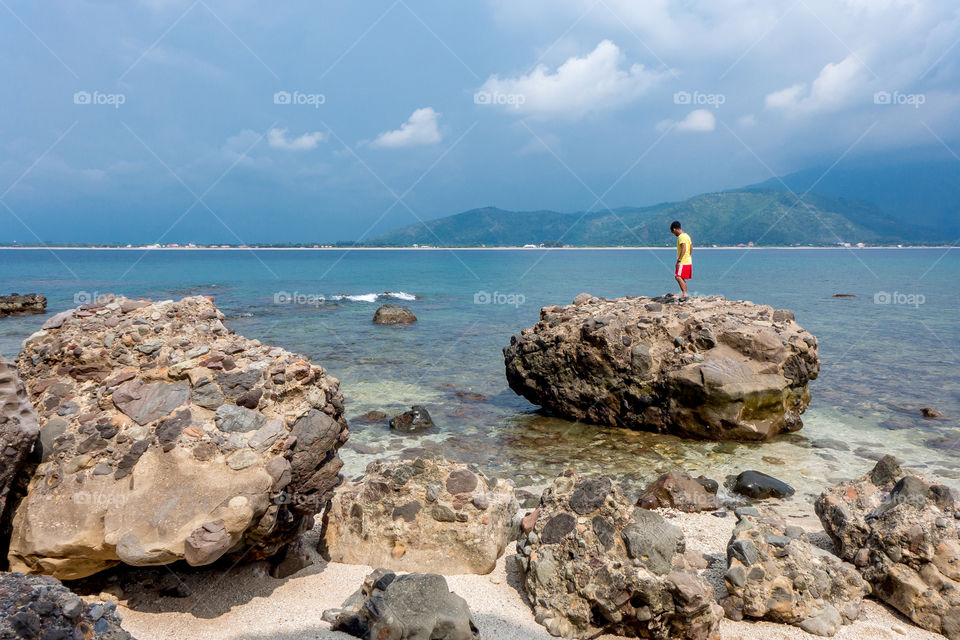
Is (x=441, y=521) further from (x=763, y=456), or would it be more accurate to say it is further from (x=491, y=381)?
(x=491, y=381)

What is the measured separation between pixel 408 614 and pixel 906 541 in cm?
500

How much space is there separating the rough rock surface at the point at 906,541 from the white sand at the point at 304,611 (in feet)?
0.67

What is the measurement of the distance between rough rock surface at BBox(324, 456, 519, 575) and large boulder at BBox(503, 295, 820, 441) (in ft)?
21.4

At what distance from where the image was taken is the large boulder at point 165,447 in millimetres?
4422

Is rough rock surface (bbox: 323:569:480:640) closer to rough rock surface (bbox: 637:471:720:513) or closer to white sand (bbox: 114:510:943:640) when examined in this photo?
white sand (bbox: 114:510:943:640)

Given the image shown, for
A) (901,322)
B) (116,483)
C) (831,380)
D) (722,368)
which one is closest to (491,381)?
(722,368)

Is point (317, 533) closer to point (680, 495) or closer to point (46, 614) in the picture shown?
point (46, 614)

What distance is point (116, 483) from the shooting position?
4652mm

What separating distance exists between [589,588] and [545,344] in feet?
29.5

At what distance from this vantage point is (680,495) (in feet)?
27.2

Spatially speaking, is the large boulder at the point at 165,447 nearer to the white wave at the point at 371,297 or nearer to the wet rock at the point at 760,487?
the wet rock at the point at 760,487

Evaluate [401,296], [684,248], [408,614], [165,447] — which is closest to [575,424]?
[684,248]

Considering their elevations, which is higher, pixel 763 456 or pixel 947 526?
pixel 947 526

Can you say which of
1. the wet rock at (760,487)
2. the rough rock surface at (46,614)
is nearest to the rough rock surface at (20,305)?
the rough rock surface at (46,614)
